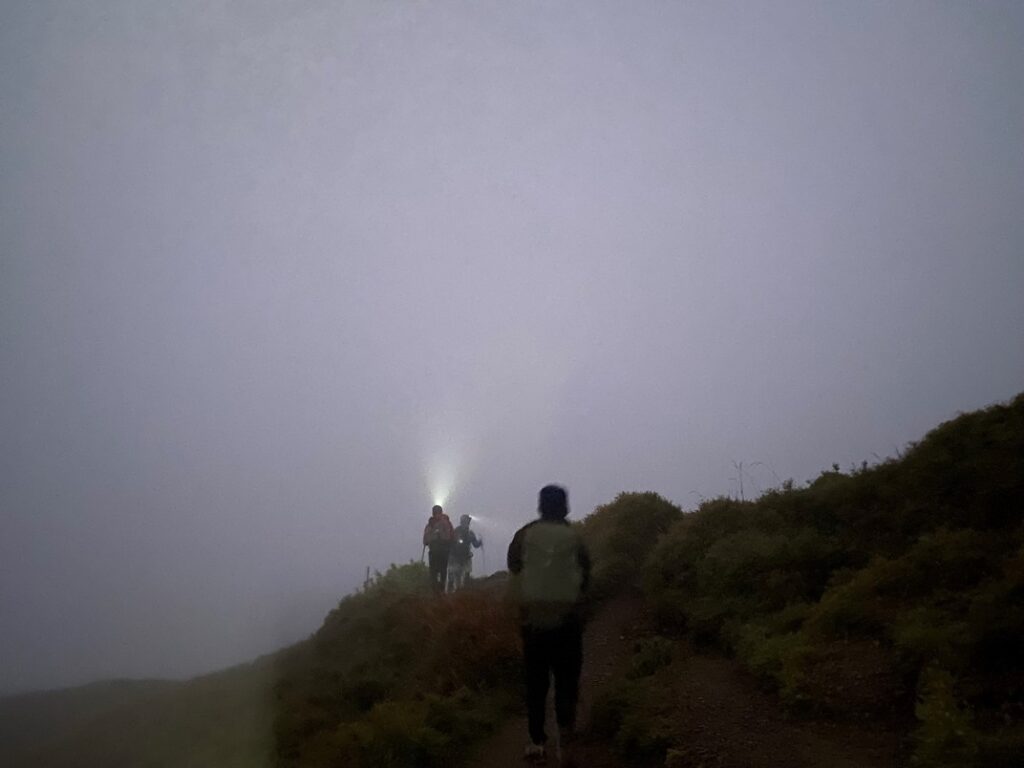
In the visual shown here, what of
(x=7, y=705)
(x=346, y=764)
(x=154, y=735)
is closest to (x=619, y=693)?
(x=346, y=764)

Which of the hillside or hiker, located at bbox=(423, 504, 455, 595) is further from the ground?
hiker, located at bbox=(423, 504, 455, 595)

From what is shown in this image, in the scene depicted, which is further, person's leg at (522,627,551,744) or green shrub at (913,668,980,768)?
person's leg at (522,627,551,744)

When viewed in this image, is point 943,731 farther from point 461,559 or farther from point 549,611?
point 461,559

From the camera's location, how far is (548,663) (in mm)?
6492

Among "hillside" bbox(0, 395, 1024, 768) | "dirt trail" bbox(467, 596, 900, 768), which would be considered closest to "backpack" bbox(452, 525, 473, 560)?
"hillside" bbox(0, 395, 1024, 768)

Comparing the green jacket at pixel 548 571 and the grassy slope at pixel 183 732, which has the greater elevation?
the green jacket at pixel 548 571

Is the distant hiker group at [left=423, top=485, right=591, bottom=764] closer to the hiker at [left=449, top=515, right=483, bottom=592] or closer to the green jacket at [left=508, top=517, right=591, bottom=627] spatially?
the green jacket at [left=508, top=517, right=591, bottom=627]

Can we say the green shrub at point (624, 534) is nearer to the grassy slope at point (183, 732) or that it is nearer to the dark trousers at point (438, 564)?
the dark trousers at point (438, 564)

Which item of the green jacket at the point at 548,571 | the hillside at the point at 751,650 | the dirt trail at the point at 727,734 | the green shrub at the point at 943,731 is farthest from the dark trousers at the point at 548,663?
the green shrub at the point at 943,731

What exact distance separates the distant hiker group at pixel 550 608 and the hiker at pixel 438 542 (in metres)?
9.32

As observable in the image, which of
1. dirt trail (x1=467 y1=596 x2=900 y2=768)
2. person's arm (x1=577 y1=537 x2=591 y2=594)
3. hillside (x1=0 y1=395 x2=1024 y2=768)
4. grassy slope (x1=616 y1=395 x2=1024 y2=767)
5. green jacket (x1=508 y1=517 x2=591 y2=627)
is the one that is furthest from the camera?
person's arm (x1=577 y1=537 x2=591 y2=594)

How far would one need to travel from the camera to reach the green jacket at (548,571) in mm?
6328

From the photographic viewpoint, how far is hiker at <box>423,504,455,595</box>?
630 inches

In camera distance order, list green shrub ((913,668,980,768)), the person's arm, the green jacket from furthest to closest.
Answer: the person's arm, the green jacket, green shrub ((913,668,980,768))
